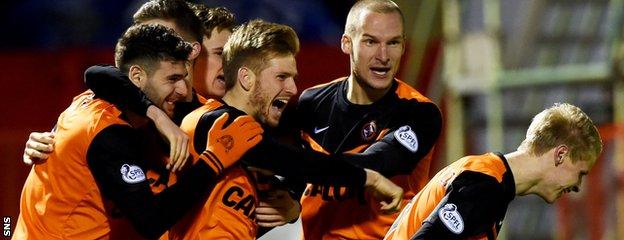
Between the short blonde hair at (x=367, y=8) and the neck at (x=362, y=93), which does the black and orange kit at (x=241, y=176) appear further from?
the short blonde hair at (x=367, y=8)

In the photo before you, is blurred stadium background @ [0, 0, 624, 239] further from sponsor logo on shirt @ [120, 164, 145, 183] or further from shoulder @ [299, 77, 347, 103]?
sponsor logo on shirt @ [120, 164, 145, 183]

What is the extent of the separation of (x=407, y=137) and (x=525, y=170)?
69cm

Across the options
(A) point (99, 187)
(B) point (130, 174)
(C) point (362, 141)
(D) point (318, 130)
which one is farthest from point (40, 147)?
(C) point (362, 141)

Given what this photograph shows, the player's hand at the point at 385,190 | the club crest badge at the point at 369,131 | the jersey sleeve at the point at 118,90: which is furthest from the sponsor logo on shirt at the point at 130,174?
the club crest badge at the point at 369,131

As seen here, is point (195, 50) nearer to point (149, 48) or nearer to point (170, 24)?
point (170, 24)

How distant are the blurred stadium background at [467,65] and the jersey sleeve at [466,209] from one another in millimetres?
4337

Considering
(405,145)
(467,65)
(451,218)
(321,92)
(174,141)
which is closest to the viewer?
(451,218)

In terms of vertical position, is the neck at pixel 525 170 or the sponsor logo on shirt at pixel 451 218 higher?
the neck at pixel 525 170

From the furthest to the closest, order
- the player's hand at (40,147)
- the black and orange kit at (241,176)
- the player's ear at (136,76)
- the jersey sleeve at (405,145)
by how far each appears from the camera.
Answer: the jersey sleeve at (405,145), the player's ear at (136,76), the player's hand at (40,147), the black and orange kit at (241,176)

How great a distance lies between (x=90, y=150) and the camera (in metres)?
5.31

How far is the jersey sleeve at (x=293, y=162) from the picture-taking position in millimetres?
5414

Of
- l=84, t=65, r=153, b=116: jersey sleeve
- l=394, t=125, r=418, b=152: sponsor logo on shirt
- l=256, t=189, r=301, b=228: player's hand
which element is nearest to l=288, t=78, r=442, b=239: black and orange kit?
l=394, t=125, r=418, b=152: sponsor logo on shirt

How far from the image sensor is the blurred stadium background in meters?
9.63

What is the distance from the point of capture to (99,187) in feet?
17.8
